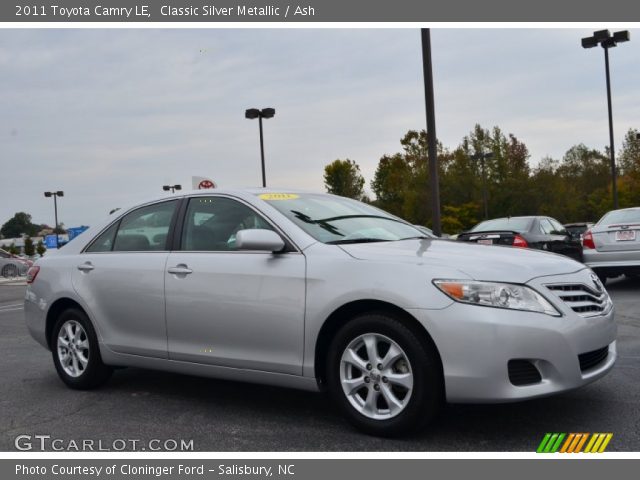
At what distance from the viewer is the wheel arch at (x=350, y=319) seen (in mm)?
4066

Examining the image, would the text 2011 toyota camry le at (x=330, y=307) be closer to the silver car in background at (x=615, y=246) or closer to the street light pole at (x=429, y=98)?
the silver car in background at (x=615, y=246)

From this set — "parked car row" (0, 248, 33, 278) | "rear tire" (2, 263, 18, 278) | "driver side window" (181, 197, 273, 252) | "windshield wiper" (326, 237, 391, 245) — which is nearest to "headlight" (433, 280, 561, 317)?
"windshield wiper" (326, 237, 391, 245)

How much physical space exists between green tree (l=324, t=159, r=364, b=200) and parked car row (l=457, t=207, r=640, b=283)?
244ft

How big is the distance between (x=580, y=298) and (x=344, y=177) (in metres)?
85.1

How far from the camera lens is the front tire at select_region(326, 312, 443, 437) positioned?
13.1 feet

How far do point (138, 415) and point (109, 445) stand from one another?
2.38 ft

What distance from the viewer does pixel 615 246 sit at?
11875 mm

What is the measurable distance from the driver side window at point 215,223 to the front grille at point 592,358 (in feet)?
7.27

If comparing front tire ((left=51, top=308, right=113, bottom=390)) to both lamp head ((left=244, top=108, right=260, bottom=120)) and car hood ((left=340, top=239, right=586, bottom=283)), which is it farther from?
lamp head ((left=244, top=108, right=260, bottom=120))

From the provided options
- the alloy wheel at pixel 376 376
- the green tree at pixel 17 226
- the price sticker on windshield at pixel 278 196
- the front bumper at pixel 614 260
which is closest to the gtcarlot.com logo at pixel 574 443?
the alloy wheel at pixel 376 376

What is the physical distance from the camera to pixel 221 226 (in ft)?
17.2

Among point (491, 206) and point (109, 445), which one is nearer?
point (109, 445)

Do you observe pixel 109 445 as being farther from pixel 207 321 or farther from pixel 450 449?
pixel 450 449
